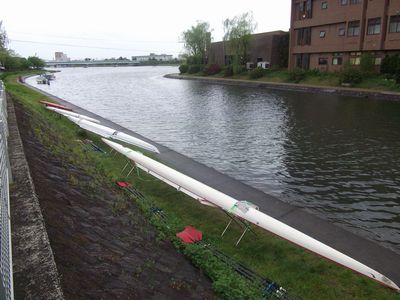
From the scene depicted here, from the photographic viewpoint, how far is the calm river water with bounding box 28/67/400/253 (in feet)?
42.1

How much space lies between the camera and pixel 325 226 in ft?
34.5

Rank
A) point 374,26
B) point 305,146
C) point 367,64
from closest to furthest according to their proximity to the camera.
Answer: point 305,146 < point 367,64 < point 374,26

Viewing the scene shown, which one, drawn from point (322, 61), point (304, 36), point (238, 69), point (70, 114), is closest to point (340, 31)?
point (322, 61)

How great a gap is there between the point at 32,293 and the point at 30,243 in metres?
1.17

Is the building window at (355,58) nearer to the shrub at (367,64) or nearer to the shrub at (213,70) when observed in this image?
the shrub at (367,64)

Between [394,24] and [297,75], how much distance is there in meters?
16.2

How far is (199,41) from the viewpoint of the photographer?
330 feet

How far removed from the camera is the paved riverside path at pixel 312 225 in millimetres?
8703

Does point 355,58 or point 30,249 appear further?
point 355,58

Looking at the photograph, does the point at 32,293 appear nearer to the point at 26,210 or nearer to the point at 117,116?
the point at 26,210

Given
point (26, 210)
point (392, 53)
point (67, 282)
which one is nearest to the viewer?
point (67, 282)

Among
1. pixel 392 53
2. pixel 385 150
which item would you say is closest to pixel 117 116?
pixel 385 150

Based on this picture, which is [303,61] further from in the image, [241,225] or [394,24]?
[241,225]

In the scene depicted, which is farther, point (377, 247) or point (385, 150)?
point (385, 150)
